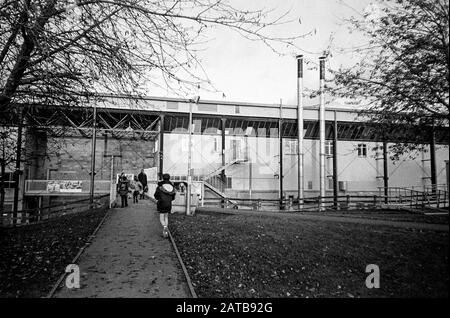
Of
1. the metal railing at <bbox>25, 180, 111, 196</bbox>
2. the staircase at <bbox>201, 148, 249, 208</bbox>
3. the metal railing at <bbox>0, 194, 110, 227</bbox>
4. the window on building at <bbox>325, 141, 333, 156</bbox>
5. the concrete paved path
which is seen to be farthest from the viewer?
the window on building at <bbox>325, 141, 333, 156</bbox>

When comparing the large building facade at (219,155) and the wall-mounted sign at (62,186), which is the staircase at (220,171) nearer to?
the large building facade at (219,155)

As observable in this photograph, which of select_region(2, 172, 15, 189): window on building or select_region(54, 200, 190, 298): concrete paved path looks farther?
select_region(2, 172, 15, 189): window on building

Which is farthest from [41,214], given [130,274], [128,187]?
[130,274]

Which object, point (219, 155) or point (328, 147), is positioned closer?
point (219, 155)

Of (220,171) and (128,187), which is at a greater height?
(220,171)

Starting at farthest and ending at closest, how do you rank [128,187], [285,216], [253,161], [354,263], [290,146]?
[290,146], [253,161], [128,187], [285,216], [354,263]

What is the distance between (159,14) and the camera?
13.2 ft

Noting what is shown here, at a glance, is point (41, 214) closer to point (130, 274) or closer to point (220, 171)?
point (130, 274)

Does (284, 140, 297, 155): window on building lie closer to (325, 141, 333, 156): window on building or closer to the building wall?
the building wall

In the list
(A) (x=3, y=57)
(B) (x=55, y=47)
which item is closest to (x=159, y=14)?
(B) (x=55, y=47)

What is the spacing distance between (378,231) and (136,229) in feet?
30.5

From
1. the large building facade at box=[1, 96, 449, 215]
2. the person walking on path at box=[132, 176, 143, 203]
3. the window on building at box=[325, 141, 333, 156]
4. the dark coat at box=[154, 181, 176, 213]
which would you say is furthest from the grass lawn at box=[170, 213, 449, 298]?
the window on building at box=[325, 141, 333, 156]

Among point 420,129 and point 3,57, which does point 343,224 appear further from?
point 3,57

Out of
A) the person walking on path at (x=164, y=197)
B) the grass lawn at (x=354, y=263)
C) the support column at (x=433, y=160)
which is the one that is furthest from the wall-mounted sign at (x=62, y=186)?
the support column at (x=433, y=160)
